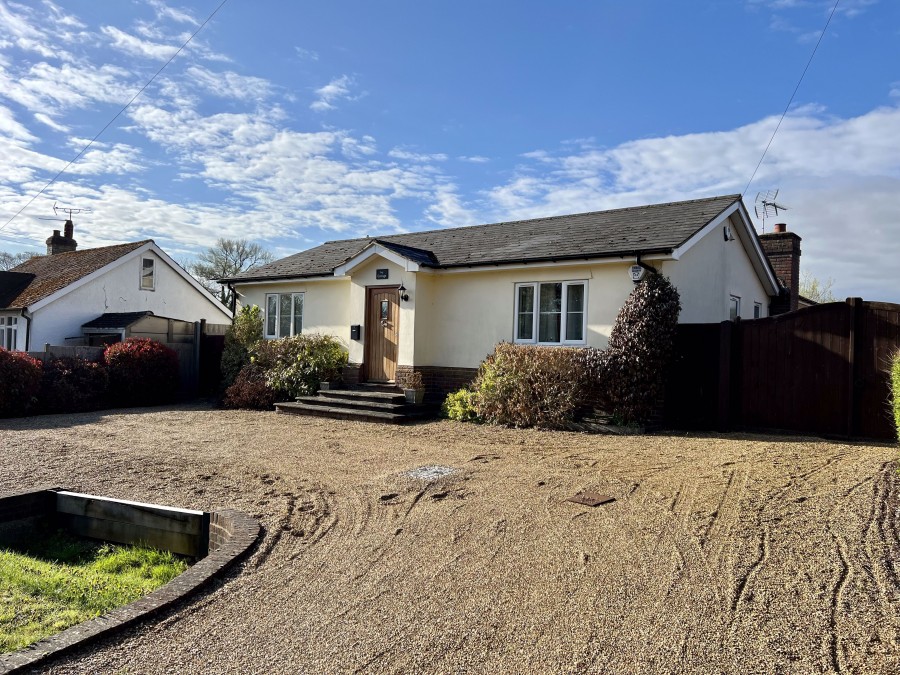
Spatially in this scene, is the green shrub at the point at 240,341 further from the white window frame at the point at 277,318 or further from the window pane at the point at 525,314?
the window pane at the point at 525,314

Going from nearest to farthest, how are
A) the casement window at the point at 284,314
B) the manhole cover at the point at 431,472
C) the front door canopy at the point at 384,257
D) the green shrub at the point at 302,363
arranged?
the manhole cover at the point at 431,472
the front door canopy at the point at 384,257
the green shrub at the point at 302,363
the casement window at the point at 284,314

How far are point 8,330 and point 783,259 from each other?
1028 inches

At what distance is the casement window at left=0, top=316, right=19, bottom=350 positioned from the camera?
71.6ft

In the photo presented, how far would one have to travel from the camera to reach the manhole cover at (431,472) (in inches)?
300

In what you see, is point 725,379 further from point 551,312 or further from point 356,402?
point 356,402

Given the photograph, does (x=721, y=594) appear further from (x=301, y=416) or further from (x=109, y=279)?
(x=109, y=279)

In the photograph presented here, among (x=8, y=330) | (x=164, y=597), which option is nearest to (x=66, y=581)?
(x=164, y=597)

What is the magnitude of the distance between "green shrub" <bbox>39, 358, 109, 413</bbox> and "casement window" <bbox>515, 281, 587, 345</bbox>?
1056 centimetres

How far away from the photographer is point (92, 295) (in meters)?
22.5

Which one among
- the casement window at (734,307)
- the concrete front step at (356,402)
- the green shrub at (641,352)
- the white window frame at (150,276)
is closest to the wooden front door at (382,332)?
the concrete front step at (356,402)

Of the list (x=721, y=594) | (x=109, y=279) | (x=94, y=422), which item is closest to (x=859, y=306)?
(x=721, y=594)

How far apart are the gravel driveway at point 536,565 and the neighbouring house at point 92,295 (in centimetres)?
1507

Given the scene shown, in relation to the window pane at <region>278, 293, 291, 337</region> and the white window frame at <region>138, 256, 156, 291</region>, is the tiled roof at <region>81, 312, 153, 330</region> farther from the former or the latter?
the window pane at <region>278, 293, 291, 337</region>

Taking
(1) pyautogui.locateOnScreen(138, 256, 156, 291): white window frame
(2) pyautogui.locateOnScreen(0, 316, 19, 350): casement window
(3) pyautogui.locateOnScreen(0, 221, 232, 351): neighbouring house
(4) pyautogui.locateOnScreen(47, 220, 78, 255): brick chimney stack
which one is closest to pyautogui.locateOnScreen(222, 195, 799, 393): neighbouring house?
(3) pyautogui.locateOnScreen(0, 221, 232, 351): neighbouring house
